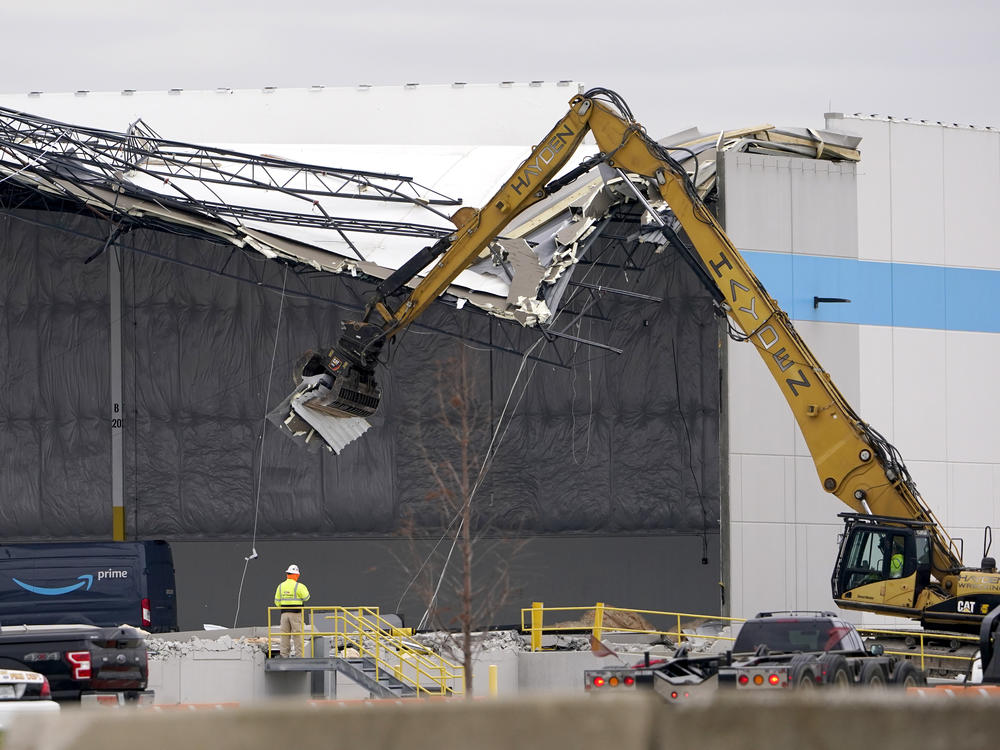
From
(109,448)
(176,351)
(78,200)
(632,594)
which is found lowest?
(632,594)

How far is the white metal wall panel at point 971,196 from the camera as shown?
3103cm

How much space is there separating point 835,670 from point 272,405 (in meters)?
23.2

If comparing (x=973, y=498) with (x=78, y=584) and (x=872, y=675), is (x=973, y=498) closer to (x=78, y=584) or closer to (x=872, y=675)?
(x=872, y=675)

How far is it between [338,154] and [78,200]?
7.36m

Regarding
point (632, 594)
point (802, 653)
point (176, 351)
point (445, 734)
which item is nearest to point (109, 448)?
point (176, 351)

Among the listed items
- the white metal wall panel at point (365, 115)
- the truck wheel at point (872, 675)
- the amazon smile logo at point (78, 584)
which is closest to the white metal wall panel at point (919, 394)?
the white metal wall panel at point (365, 115)

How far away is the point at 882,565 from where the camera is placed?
21.9 meters

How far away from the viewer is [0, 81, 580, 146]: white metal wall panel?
38281 millimetres

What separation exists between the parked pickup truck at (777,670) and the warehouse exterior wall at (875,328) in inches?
410

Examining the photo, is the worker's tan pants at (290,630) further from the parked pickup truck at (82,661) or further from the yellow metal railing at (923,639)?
the yellow metal railing at (923,639)

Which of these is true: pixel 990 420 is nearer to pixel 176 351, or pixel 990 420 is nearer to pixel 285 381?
pixel 285 381

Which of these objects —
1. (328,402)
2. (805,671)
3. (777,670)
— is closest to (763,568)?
(328,402)

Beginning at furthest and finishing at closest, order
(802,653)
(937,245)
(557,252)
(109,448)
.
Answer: (109,448) → (937,245) → (557,252) → (802,653)

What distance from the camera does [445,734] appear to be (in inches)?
185
